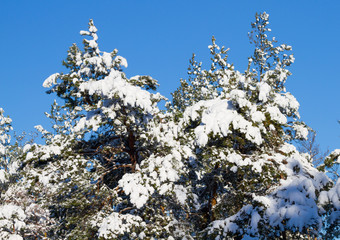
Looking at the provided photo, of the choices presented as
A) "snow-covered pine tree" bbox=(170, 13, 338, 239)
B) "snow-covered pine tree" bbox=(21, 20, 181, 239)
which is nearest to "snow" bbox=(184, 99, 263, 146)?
"snow-covered pine tree" bbox=(170, 13, 338, 239)

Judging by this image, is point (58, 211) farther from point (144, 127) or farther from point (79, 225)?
point (144, 127)

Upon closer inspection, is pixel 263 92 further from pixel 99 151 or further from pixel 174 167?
pixel 99 151

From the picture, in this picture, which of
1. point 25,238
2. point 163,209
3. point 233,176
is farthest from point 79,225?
point 25,238

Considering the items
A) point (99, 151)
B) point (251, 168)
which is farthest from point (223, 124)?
point (99, 151)

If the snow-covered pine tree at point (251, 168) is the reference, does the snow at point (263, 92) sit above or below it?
above

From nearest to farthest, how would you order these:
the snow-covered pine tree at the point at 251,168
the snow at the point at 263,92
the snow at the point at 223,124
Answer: the snow-covered pine tree at the point at 251,168 → the snow at the point at 223,124 → the snow at the point at 263,92

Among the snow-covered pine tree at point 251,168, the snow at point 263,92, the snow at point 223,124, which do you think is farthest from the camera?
the snow at point 263,92

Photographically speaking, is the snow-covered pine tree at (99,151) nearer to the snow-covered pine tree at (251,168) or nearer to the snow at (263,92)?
the snow-covered pine tree at (251,168)

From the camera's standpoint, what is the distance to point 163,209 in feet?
34.8

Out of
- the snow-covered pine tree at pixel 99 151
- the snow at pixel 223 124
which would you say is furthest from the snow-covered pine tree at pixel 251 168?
the snow-covered pine tree at pixel 99 151

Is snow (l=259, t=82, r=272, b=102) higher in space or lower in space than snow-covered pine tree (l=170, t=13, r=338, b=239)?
higher

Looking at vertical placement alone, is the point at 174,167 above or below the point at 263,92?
below

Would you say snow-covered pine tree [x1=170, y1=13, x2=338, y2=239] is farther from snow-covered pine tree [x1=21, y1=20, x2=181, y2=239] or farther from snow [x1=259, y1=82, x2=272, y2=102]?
snow-covered pine tree [x1=21, y1=20, x2=181, y2=239]

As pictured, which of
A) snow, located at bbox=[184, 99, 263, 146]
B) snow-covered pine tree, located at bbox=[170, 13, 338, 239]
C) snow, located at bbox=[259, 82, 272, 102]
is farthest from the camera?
snow, located at bbox=[259, 82, 272, 102]
